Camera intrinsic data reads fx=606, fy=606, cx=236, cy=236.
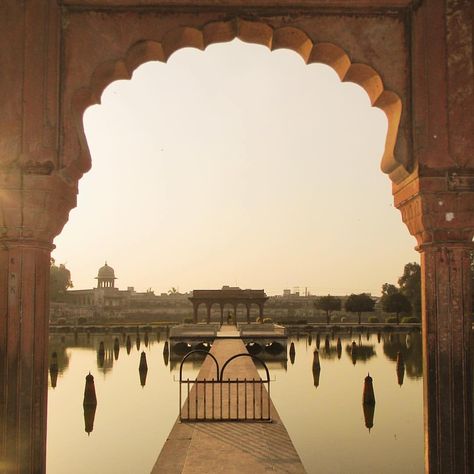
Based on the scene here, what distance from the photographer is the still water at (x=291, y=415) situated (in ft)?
38.5

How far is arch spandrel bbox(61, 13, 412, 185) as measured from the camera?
3871 mm

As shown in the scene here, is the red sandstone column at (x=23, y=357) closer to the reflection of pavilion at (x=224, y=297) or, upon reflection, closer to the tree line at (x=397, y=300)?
the reflection of pavilion at (x=224, y=297)

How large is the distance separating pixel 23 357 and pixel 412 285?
4657cm

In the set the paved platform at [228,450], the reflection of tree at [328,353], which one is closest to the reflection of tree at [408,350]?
the reflection of tree at [328,353]

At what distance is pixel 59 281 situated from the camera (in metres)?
63.5

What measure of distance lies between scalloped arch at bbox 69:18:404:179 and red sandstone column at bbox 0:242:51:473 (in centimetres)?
66

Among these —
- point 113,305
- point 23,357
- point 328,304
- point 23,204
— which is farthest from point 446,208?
point 113,305

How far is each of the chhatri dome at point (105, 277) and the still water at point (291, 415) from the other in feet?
139

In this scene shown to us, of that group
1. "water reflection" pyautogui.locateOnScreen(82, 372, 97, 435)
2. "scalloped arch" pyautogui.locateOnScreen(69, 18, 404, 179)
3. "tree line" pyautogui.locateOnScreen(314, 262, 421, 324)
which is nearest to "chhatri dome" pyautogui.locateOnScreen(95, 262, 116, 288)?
"tree line" pyautogui.locateOnScreen(314, 262, 421, 324)

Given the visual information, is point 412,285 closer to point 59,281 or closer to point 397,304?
point 397,304

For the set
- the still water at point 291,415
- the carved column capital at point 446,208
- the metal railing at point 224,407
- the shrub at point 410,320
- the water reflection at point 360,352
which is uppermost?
the carved column capital at point 446,208

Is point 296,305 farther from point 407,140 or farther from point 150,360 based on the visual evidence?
point 407,140

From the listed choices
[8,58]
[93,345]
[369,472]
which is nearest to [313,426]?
[369,472]

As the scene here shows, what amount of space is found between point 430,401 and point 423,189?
4.26 ft
